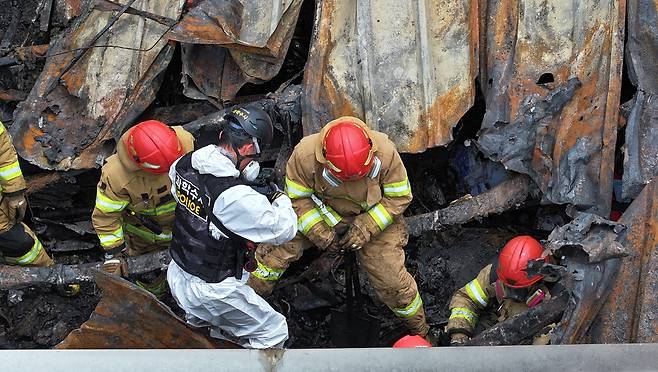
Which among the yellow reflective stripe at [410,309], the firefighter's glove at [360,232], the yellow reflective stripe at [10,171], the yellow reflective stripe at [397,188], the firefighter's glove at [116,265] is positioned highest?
the yellow reflective stripe at [10,171]

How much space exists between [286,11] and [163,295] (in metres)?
2.13

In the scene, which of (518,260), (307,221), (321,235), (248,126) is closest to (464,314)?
(518,260)

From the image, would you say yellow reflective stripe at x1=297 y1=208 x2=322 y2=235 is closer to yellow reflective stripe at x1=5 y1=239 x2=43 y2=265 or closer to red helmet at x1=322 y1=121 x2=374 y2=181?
red helmet at x1=322 y1=121 x2=374 y2=181

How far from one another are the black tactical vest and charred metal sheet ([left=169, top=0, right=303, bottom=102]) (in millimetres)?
1690

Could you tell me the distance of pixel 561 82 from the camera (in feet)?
17.4

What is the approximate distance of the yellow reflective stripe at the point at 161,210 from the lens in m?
5.35

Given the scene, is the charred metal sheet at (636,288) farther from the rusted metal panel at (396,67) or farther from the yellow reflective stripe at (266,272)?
the yellow reflective stripe at (266,272)

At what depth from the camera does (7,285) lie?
17.9ft

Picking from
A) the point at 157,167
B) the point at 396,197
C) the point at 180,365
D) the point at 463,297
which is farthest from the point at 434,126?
the point at 180,365

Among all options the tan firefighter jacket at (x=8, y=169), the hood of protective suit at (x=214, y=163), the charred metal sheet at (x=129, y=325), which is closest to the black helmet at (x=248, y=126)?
the hood of protective suit at (x=214, y=163)

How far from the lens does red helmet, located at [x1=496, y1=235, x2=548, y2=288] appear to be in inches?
186

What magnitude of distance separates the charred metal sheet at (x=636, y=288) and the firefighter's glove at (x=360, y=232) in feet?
4.51

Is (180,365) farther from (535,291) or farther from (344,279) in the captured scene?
(344,279)

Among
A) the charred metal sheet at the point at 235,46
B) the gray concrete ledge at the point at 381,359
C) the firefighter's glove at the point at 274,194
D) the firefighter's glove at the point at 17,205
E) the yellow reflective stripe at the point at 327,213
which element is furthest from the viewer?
the charred metal sheet at the point at 235,46
